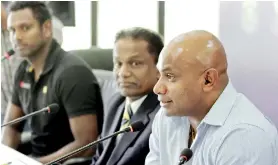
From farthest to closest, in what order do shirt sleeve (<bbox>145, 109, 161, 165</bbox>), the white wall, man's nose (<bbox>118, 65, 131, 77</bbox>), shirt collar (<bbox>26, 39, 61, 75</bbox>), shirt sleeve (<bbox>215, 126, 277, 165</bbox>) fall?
1. the white wall
2. shirt collar (<bbox>26, 39, 61, 75</bbox>)
3. man's nose (<bbox>118, 65, 131, 77</bbox>)
4. shirt sleeve (<bbox>145, 109, 161, 165</bbox>)
5. shirt sleeve (<bbox>215, 126, 277, 165</bbox>)

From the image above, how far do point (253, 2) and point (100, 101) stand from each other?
0.88 m

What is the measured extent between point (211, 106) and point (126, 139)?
51 centimetres

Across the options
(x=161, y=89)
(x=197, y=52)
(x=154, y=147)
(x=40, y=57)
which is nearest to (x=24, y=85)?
(x=40, y=57)

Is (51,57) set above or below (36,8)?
below

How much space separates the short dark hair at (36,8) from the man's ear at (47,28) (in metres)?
0.02

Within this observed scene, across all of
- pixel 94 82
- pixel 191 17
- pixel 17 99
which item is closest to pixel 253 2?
pixel 191 17

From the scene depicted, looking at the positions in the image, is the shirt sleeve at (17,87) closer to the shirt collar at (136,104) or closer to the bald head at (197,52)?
the shirt collar at (136,104)

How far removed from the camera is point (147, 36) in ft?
5.40

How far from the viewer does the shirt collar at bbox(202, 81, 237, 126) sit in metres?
1.12

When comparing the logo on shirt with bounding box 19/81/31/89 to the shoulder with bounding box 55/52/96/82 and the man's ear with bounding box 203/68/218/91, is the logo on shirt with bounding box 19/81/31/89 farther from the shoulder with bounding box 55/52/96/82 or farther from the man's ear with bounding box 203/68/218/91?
the man's ear with bounding box 203/68/218/91

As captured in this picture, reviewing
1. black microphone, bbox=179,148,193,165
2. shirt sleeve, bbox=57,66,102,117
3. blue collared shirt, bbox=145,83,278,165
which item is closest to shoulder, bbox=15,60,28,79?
shirt sleeve, bbox=57,66,102,117

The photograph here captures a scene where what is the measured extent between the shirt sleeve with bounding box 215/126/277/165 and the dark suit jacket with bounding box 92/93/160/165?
1.54ft

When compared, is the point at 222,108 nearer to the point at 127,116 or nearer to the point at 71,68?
the point at 127,116

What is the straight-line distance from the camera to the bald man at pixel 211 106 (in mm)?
1042
